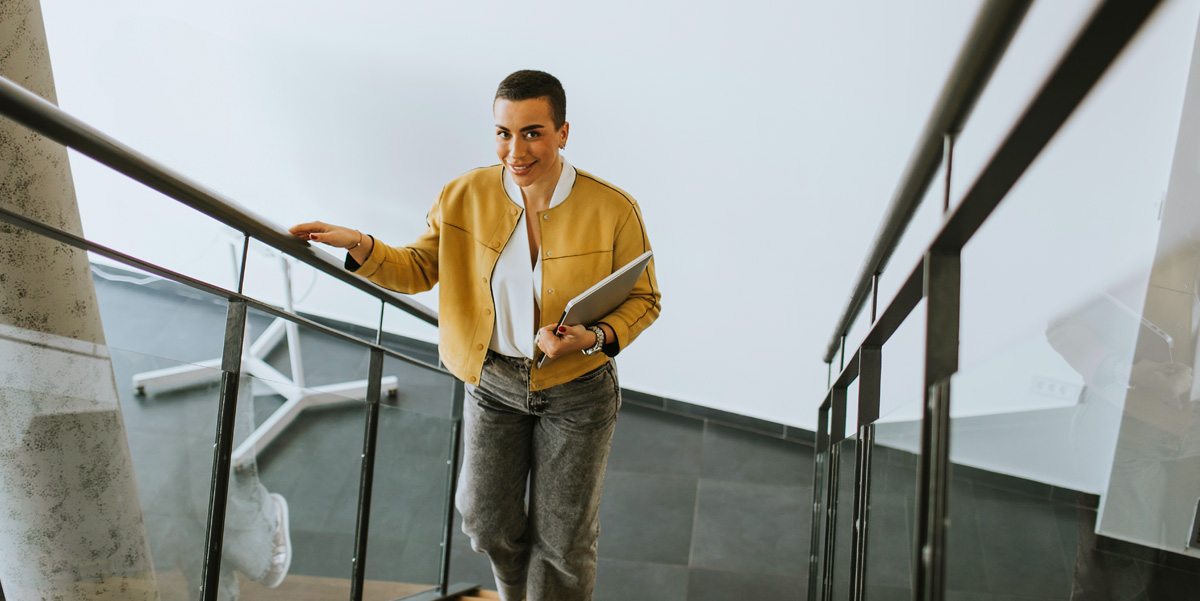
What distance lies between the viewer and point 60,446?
1.19 m

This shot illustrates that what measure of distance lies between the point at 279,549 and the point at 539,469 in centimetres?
58

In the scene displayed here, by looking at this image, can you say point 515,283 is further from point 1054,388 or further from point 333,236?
point 1054,388

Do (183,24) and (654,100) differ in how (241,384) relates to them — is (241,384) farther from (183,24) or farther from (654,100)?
(183,24)

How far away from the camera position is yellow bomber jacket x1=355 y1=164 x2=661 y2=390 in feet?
6.14

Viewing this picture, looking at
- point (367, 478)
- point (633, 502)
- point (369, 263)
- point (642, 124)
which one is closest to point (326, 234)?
point (369, 263)

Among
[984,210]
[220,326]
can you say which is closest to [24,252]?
[220,326]

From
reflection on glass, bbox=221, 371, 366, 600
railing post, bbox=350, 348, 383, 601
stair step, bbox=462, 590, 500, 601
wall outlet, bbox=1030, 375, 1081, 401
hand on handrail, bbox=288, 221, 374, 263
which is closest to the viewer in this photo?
wall outlet, bbox=1030, 375, 1081, 401

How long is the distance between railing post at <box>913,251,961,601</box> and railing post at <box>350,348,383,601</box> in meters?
1.72

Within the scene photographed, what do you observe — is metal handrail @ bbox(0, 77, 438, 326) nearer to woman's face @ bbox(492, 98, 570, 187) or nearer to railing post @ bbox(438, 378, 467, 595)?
woman's face @ bbox(492, 98, 570, 187)

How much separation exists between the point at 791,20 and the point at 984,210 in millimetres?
2610

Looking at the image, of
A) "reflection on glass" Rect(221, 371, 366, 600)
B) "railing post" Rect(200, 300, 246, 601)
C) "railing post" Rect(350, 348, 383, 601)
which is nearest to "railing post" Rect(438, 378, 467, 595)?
"railing post" Rect(350, 348, 383, 601)

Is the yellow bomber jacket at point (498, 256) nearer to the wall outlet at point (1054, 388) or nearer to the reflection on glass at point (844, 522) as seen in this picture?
the reflection on glass at point (844, 522)

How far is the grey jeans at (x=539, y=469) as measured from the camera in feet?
6.29

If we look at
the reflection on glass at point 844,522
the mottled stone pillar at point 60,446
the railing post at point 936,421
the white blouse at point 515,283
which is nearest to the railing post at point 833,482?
the reflection on glass at point 844,522
